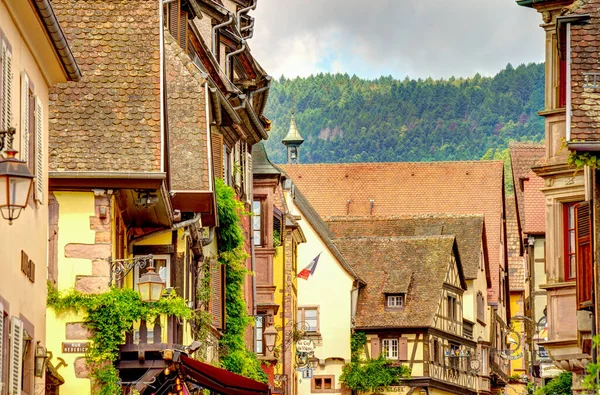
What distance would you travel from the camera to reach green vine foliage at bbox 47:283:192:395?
891 inches

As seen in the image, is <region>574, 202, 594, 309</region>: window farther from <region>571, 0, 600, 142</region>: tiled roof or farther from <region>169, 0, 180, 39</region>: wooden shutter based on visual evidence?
<region>169, 0, 180, 39</region>: wooden shutter

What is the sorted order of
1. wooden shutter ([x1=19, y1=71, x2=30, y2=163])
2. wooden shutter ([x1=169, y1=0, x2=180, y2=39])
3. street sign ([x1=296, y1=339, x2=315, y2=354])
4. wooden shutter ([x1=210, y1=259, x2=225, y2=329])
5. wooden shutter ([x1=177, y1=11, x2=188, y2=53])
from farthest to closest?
street sign ([x1=296, y1=339, x2=315, y2=354])
wooden shutter ([x1=210, y1=259, x2=225, y2=329])
wooden shutter ([x1=177, y1=11, x2=188, y2=53])
wooden shutter ([x1=169, y1=0, x2=180, y2=39])
wooden shutter ([x1=19, y1=71, x2=30, y2=163])

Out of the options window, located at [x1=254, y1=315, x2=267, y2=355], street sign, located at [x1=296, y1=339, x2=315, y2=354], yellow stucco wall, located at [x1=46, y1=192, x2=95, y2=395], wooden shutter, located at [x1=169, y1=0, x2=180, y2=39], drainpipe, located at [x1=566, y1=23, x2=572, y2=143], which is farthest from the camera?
street sign, located at [x1=296, y1=339, x2=315, y2=354]

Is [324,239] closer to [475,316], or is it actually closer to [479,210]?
[475,316]

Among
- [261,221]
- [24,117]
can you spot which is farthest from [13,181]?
[261,221]

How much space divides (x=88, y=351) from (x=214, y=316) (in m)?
9.72

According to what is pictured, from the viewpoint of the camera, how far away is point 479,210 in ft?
262

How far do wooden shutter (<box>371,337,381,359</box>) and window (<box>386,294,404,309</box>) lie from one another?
1647mm

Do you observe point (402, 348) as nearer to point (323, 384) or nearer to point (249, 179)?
point (323, 384)

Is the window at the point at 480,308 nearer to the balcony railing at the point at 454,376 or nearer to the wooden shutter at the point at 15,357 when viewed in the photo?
the balcony railing at the point at 454,376

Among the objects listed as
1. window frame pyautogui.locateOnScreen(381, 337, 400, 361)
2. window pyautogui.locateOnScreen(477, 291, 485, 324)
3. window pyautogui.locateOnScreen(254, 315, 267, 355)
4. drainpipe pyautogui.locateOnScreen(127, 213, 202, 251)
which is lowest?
window frame pyautogui.locateOnScreen(381, 337, 400, 361)

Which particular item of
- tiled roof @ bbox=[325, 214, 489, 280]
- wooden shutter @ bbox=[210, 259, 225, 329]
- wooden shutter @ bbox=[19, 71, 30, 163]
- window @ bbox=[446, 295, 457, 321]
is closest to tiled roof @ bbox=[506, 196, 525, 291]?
tiled roof @ bbox=[325, 214, 489, 280]

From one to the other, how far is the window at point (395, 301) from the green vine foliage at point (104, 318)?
4108cm

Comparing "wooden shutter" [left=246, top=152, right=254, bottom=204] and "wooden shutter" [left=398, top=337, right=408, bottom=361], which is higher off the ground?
"wooden shutter" [left=246, top=152, right=254, bottom=204]
